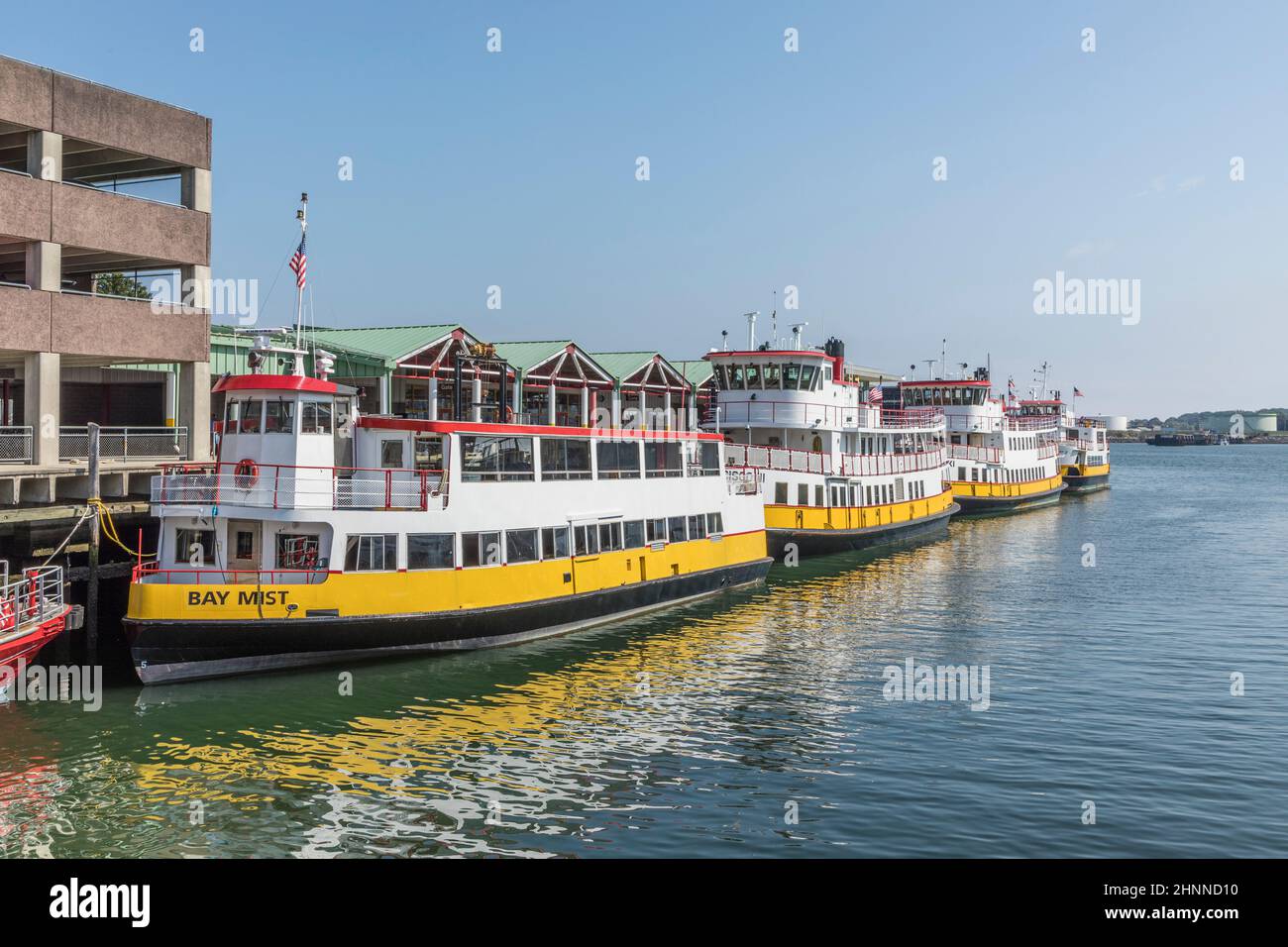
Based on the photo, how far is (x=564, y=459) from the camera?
94.2ft

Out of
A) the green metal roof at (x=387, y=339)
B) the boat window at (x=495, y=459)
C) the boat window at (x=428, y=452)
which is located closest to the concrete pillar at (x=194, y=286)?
the green metal roof at (x=387, y=339)

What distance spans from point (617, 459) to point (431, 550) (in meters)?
8.04

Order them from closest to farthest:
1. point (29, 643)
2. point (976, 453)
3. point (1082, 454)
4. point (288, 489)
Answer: point (29, 643) < point (288, 489) < point (976, 453) < point (1082, 454)

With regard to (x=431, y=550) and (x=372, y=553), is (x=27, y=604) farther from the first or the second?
(x=431, y=550)

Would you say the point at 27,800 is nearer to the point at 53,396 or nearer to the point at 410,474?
the point at 410,474

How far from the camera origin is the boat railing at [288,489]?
76.6 feet

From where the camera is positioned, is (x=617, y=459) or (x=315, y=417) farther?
(x=617, y=459)

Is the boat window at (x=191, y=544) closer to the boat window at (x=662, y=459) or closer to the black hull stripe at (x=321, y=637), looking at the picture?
the black hull stripe at (x=321, y=637)

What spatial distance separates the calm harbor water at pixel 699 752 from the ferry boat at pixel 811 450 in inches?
566

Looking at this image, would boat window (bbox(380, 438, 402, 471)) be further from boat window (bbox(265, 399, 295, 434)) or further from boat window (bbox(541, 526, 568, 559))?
boat window (bbox(541, 526, 568, 559))

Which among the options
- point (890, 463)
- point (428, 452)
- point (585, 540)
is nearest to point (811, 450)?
point (890, 463)
